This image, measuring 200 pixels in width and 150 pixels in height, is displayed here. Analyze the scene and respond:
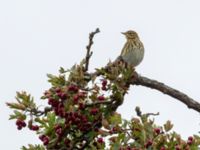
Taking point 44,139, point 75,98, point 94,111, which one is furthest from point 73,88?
point 44,139

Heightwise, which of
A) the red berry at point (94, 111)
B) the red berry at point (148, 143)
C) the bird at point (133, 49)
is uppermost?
the bird at point (133, 49)

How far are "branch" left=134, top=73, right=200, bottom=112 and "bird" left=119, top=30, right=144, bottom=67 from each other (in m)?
2.41

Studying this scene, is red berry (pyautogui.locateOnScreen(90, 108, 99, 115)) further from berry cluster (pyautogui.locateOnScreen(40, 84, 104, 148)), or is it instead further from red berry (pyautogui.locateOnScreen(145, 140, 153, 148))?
red berry (pyautogui.locateOnScreen(145, 140, 153, 148))

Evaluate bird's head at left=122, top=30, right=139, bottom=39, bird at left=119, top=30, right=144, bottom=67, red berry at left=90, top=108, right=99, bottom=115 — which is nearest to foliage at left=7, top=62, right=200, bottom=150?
red berry at left=90, top=108, right=99, bottom=115

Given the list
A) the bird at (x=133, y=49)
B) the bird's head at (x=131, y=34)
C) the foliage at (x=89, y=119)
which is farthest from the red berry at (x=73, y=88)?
the bird's head at (x=131, y=34)

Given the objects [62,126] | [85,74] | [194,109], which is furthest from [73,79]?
[194,109]

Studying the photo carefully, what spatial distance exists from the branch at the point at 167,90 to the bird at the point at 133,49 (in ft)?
7.92

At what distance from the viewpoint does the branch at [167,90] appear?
787 centimetres

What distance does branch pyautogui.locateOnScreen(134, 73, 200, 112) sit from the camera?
310 inches

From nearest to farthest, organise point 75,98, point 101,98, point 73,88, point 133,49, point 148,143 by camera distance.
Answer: point 148,143
point 75,98
point 73,88
point 101,98
point 133,49

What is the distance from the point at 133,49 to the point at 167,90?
176 inches

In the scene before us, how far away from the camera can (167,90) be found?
809 centimetres

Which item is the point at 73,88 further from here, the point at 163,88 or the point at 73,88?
the point at 163,88

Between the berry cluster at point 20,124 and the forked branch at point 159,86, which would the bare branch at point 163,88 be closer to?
the forked branch at point 159,86
